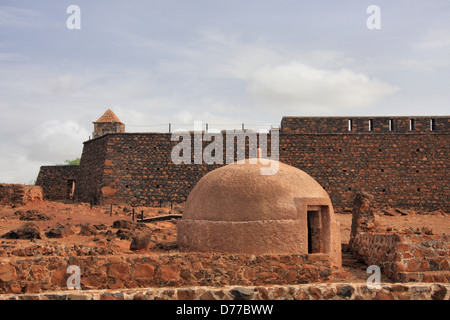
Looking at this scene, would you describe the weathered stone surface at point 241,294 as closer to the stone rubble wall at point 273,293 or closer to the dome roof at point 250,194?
the stone rubble wall at point 273,293

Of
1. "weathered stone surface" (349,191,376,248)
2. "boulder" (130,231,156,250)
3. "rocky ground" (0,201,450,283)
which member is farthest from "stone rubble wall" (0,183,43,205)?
"weathered stone surface" (349,191,376,248)

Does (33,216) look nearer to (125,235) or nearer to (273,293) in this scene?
(125,235)

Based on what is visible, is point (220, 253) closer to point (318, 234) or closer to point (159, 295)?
point (159, 295)

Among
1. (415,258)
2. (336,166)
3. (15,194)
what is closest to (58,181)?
(15,194)

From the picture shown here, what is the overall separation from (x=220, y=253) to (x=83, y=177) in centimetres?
1853

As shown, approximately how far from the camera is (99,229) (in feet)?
47.6

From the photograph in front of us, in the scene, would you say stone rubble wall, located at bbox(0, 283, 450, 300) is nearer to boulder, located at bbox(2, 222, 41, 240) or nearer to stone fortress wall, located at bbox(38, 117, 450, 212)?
boulder, located at bbox(2, 222, 41, 240)

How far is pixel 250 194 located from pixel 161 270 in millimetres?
2234

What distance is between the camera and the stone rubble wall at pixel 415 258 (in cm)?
952

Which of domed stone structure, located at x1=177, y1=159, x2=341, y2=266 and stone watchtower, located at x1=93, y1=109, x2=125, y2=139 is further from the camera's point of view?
stone watchtower, located at x1=93, y1=109, x2=125, y2=139

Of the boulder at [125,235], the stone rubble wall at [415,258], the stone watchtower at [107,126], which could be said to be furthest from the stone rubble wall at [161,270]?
the stone watchtower at [107,126]

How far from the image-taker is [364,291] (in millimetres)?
8164

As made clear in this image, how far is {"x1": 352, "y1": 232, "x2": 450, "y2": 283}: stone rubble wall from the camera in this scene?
9.52m

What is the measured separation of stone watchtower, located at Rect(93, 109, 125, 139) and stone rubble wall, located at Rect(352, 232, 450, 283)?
2648 centimetres
